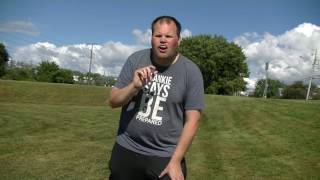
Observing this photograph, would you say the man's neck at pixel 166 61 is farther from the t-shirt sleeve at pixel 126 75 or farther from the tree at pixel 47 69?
the tree at pixel 47 69

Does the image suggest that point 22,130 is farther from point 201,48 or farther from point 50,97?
point 201,48

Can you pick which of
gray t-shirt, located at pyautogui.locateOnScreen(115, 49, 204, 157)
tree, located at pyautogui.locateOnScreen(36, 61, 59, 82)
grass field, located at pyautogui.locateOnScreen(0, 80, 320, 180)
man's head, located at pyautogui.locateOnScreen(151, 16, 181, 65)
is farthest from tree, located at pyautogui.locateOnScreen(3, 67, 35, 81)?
man's head, located at pyautogui.locateOnScreen(151, 16, 181, 65)

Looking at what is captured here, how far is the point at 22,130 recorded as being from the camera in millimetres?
16516

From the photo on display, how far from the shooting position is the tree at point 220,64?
83.2m

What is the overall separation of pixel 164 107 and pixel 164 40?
609 millimetres

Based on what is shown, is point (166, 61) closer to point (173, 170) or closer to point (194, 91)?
point (194, 91)

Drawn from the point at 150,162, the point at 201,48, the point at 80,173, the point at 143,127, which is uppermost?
the point at 201,48

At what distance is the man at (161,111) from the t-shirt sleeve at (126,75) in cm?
1

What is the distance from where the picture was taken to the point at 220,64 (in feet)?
278

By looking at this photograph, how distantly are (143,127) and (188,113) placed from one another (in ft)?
1.41

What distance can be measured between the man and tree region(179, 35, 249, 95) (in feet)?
259

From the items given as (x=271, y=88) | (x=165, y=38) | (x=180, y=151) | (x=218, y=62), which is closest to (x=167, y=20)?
(x=165, y=38)

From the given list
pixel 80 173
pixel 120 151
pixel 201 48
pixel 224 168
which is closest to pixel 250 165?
pixel 224 168

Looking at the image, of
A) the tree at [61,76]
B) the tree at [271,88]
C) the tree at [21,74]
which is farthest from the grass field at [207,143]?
the tree at [271,88]
